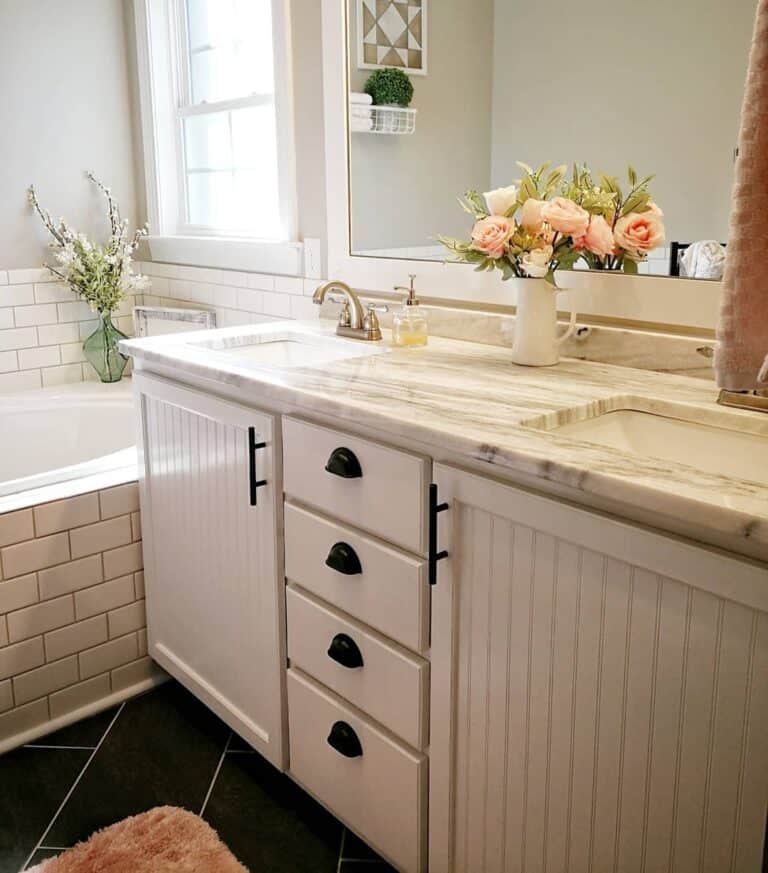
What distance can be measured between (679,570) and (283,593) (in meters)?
0.92

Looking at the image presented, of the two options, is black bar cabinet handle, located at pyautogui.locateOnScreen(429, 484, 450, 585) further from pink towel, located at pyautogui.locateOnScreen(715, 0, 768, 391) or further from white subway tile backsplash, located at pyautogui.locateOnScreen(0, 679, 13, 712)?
white subway tile backsplash, located at pyautogui.locateOnScreen(0, 679, 13, 712)

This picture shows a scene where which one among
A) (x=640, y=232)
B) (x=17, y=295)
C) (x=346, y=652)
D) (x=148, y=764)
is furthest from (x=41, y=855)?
(x=17, y=295)

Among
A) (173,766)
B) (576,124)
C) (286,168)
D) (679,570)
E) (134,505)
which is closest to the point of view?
(679,570)

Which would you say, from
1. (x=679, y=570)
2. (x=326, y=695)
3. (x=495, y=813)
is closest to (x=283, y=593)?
(x=326, y=695)

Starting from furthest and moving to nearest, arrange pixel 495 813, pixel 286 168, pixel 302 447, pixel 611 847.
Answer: pixel 286 168 < pixel 302 447 < pixel 495 813 < pixel 611 847

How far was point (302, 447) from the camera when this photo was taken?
1634 mm

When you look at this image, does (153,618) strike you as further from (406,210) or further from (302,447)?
(406,210)

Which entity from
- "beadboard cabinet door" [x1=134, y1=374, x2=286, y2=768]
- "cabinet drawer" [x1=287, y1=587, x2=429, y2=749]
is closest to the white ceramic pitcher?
"beadboard cabinet door" [x1=134, y1=374, x2=286, y2=768]

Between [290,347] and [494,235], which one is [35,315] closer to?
[290,347]

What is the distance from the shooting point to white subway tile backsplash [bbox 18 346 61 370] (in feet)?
10.2

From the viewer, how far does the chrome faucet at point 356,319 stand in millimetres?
2150

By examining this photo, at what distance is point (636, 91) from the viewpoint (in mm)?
1648

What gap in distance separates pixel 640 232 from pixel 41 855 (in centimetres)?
171

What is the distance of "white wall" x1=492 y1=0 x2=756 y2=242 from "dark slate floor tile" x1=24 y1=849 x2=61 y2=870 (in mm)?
1699
